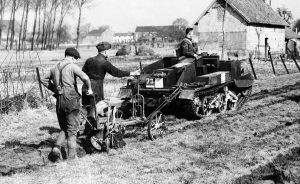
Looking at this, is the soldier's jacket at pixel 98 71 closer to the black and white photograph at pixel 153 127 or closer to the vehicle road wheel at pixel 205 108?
the black and white photograph at pixel 153 127

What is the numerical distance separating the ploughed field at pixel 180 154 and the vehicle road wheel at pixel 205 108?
0.20 meters

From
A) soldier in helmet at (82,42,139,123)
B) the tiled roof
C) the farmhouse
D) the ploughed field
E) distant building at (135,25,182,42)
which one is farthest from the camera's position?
distant building at (135,25,182,42)

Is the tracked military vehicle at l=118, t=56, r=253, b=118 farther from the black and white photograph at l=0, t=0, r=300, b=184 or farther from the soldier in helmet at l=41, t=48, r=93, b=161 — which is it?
the soldier in helmet at l=41, t=48, r=93, b=161

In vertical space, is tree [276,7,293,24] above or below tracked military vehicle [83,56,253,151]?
above

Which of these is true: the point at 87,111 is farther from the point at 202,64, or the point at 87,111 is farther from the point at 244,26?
the point at 244,26

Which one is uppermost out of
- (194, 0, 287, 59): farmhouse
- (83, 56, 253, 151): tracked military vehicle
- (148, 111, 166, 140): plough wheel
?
(194, 0, 287, 59): farmhouse

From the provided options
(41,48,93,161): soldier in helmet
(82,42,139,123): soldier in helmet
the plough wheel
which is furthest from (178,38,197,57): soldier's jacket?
(41,48,93,161): soldier in helmet

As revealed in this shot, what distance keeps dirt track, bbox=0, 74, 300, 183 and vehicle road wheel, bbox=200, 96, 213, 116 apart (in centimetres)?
18

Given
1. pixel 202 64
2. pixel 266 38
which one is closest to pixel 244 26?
pixel 266 38

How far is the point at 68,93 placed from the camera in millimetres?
6945

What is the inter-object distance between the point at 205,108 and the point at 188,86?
3.29ft

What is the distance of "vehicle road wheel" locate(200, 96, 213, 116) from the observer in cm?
1052

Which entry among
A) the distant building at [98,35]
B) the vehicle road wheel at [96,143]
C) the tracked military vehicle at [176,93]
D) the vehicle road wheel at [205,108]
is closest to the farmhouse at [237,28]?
the tracked military vehicle at [176,93]

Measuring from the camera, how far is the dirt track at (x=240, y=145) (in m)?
6.37
